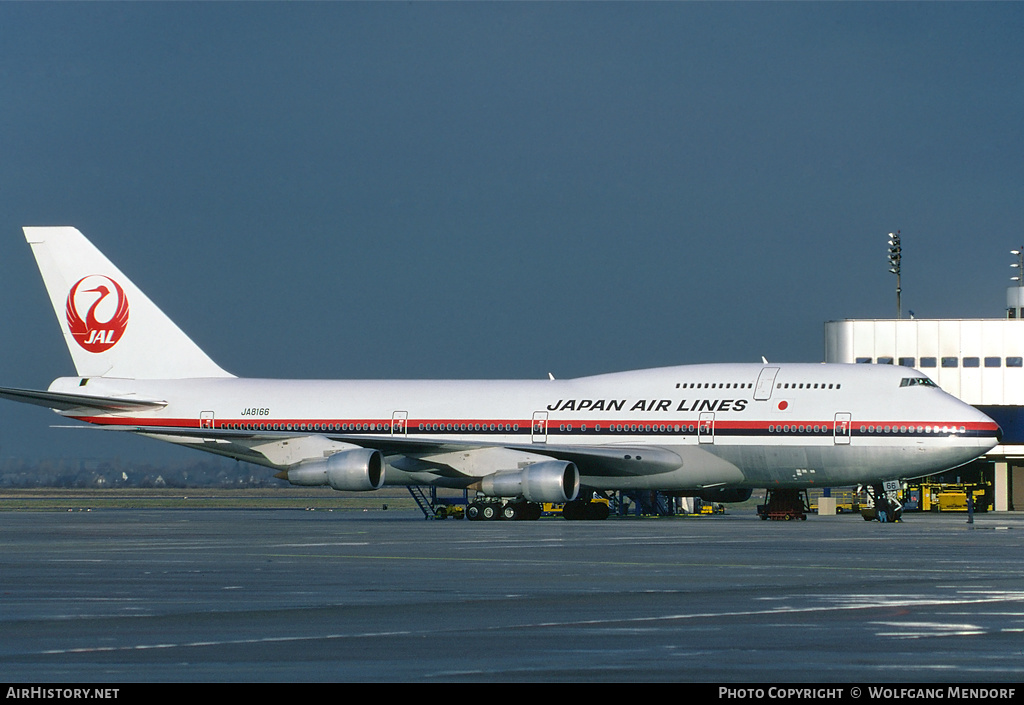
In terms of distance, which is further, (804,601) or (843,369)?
(843,369)

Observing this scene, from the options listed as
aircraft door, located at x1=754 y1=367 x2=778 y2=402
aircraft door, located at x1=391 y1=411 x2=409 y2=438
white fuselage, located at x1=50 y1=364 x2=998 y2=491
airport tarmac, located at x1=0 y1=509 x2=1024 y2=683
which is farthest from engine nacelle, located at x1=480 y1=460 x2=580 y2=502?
airport tarmac, located at x1=0 y1=509 x2=1024 y2=683

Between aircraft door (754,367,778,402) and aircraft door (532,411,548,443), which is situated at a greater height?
aircraft door (754,367,778,402)

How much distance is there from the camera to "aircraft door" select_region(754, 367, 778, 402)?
50.5 meters

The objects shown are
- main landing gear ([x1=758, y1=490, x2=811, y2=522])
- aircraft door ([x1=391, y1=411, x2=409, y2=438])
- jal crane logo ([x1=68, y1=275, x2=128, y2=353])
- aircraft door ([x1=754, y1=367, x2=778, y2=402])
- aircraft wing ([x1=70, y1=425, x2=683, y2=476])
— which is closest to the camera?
aircraft door ([x1=754, y1=367, x2=778, y2=402])

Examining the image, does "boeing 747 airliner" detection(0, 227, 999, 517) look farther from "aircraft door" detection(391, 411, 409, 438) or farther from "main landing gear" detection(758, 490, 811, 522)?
"main landing gear" detection(758, 490, 811, 522)

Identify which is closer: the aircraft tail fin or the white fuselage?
the white fuselage

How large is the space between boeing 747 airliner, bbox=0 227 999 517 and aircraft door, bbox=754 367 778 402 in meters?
0.04

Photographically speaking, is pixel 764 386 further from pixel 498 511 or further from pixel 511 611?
pixel 511 611

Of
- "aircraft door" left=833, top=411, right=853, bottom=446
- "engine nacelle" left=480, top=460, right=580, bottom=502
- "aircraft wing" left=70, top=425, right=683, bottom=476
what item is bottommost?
"engine nacelle" left=480, top=460, right=580, bottom=502

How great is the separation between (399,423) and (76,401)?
11.4 m

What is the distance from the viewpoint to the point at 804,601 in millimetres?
19391
